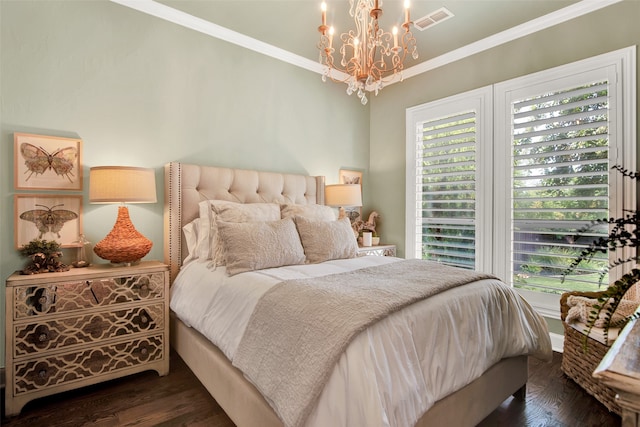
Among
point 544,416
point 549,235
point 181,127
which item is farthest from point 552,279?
point 181,127

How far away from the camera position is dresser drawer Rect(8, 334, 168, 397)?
188 cm

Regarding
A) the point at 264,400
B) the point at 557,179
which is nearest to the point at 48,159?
the point at 264,400

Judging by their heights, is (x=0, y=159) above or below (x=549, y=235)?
above

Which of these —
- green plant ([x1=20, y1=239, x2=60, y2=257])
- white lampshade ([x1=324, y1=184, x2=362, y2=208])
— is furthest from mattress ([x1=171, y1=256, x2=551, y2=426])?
white lampshade ([x1=324, y1=184, x2=362, y2=208])

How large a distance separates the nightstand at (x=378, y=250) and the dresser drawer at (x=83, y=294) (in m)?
2.02

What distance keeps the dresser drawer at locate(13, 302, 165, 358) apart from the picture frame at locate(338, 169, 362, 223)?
243 cm

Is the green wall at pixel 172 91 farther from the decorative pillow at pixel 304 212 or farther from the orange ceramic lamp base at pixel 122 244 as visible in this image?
the decorative pillow at pixel 304 212

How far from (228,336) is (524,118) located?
3030 millimetres

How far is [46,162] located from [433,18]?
3.24 meters

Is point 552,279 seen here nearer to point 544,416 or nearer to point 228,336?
point 544,416

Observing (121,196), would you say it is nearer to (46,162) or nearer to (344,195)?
(46,162)

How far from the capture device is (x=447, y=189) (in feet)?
11.7

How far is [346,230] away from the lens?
273 centimetres

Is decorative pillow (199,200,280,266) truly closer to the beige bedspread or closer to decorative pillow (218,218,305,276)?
decorative pillow (218,218,305,276)
